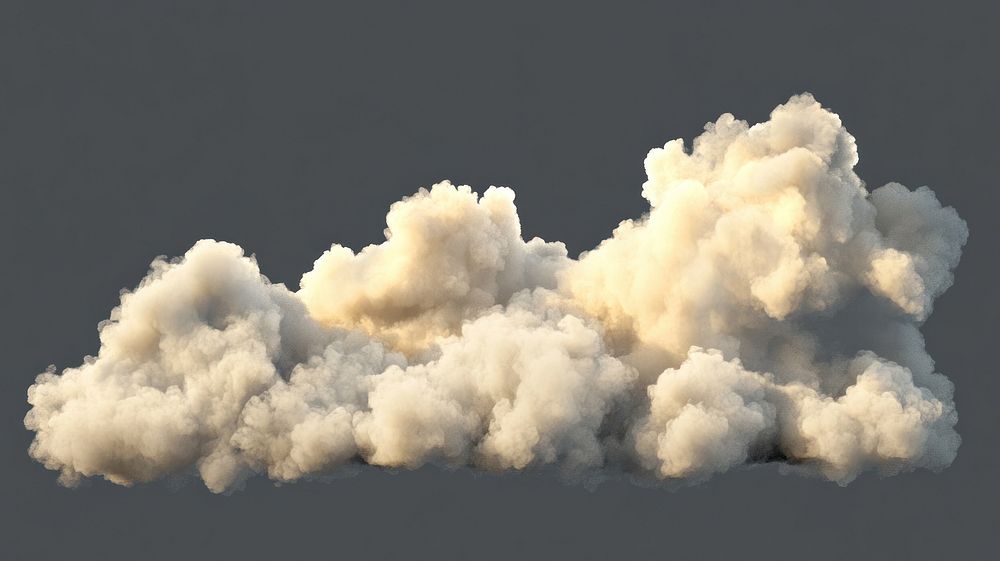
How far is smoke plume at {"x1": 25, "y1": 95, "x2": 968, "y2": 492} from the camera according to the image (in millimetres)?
34031

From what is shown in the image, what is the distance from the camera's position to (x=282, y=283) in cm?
3641

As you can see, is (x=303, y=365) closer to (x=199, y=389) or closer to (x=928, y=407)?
(x=199, y=389)

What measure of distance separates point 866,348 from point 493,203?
655 centimetres

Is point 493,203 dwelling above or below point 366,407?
above

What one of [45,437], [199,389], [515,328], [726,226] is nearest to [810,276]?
[726,226]

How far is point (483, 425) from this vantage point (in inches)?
1359

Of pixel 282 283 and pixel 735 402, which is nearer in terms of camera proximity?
pixel 735 402

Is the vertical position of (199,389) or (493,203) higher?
(493,203)

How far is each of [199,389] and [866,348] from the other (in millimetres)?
10706

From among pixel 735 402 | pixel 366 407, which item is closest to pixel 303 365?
pixel 366 407

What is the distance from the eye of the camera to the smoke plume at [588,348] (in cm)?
3403

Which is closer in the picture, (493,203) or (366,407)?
(366,407)

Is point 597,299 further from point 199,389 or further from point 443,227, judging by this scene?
point 199,389

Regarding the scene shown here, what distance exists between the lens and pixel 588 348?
34.7 metres
